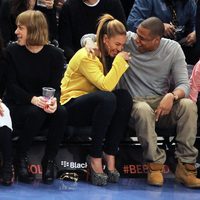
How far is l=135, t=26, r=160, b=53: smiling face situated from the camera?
14.4 ft

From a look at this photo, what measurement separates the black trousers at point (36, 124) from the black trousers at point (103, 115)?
0.18 m

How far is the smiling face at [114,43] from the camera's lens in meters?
4.29

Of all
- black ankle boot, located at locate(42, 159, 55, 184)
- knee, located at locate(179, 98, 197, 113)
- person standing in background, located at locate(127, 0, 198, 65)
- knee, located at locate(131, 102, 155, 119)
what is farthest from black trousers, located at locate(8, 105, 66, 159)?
person standing in background, located at locate(127, 0, 198, 65)

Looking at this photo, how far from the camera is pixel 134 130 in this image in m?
4.52

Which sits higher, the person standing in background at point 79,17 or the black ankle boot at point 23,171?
the person standing in background at point 79,17

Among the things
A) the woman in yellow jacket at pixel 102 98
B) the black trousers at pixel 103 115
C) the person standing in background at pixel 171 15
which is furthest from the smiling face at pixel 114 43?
the person standing in background at pixel 171 15

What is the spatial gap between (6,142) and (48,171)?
364 mm

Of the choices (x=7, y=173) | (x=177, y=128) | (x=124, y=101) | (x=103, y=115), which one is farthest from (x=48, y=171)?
(x=177, y=128)

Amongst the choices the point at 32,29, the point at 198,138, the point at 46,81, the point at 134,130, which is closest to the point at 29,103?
the point at 46,81

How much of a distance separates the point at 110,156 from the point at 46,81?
2.27ft

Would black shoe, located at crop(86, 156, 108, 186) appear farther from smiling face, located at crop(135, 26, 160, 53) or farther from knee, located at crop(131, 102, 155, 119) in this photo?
smiling face, located at crop(135, 26, 160, 53)

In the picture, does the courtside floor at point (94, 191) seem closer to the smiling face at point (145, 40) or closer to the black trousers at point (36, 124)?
the black trousers at point (36, 124)

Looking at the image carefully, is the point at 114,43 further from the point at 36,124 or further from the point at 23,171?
the point at 23,171

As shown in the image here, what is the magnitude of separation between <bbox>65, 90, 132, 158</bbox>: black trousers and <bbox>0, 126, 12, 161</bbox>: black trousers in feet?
1.59
